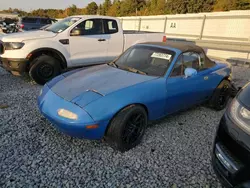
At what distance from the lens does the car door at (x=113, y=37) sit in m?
6.00

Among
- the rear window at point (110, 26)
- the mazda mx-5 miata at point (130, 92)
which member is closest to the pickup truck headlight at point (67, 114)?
the mazda mx-5 miata at point (130, 92)

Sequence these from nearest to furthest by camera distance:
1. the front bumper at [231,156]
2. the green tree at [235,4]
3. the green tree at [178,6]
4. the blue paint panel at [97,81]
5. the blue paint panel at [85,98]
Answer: the front bumper at [231,156] < the blue paint panel at [85,98] < the blue paint panel at [97,81] < the green tree at [235,4] < the green tree at [178,6]

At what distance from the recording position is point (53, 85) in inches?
120

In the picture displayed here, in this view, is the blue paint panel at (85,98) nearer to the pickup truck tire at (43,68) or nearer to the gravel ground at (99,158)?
the gravel ground at (99,158)

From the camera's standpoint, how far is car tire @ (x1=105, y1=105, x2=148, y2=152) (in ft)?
8.16

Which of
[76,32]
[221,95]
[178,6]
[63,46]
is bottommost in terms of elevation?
[221,95]

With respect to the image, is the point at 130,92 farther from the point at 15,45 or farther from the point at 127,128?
the point at 15,45

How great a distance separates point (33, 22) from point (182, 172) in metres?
15.6

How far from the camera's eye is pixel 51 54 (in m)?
5.24

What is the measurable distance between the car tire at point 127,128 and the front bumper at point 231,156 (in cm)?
103

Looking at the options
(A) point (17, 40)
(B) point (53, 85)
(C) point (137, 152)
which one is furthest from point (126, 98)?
(A) point (17, 40)

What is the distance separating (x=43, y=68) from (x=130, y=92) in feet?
11.0

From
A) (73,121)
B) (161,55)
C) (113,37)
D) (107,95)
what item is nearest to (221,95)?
(161,55)

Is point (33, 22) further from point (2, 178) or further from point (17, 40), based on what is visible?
point (2, 178)
